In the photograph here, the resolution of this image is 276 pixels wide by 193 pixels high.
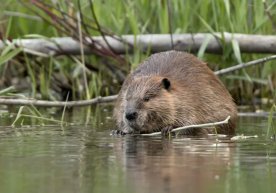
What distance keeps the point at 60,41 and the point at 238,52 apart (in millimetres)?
1583

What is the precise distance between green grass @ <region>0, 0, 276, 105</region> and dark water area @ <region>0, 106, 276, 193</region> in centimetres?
148

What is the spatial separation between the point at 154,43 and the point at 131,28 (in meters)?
0.22

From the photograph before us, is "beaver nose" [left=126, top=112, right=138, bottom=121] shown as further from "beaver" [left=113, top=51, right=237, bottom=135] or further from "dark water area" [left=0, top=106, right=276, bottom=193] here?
"dark water area" [left=0, top=106, right=276, bottom=193]

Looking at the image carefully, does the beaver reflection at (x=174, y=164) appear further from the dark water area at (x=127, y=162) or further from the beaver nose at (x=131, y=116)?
the beaver nose at (x=131, y=116)

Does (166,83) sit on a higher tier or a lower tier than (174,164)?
higher

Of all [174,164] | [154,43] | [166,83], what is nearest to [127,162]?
[174,164]

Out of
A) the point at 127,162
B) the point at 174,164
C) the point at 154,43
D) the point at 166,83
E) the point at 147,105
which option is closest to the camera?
the point at 174,164

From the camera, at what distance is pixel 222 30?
742cm

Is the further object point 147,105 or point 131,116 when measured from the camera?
point 147,105

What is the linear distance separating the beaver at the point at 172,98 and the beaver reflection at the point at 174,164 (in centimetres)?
37

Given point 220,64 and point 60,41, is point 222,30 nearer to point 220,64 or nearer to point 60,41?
point 220,64

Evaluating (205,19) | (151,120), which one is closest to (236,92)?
(205,19)

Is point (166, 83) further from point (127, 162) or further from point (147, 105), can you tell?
point (127, 162)

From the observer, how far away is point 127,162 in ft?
14.7
